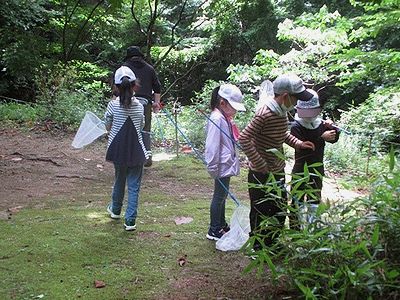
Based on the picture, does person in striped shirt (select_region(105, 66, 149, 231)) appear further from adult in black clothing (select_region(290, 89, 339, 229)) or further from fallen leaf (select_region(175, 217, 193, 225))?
adult in black clothing (select_region(290, 89, 339, 229))

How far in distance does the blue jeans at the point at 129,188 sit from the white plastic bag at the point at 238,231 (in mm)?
878

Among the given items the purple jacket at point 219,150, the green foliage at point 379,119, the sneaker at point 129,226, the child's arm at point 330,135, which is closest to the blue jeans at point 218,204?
the purple jacket at point 219,150

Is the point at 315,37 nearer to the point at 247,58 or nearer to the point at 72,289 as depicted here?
the point at 247,58

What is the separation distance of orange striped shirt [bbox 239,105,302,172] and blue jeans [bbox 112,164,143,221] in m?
1.19

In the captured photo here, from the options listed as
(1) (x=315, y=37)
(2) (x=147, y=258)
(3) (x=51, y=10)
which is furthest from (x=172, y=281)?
(3) (x=51, y=10)

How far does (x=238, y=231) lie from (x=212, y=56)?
12.1 meters

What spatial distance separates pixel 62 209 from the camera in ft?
15.9

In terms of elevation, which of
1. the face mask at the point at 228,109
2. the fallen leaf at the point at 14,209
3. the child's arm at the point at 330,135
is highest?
the face mask at the point at 228,109

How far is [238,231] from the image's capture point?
3564 mm

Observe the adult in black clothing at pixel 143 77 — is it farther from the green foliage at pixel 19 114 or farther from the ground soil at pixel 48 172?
the green foliage at pixel 19 114

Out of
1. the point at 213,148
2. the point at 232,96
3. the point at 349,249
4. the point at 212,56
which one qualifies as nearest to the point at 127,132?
the point at 213,148

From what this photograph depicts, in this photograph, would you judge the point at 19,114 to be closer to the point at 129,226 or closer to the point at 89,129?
the point at 89,129

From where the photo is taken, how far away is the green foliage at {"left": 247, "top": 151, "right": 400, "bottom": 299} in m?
1.84

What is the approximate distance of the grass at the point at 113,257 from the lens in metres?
2.92
